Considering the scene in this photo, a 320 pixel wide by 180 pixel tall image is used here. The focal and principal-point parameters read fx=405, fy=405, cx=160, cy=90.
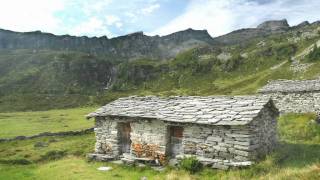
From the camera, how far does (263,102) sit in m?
20.5

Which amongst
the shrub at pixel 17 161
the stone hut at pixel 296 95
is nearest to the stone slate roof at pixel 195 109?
the shrub at pixel 17 161

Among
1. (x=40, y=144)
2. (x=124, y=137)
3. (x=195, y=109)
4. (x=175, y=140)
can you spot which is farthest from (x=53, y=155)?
(x=195, y=109)

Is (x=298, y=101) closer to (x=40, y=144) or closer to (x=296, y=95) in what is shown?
(x=296, y=95)

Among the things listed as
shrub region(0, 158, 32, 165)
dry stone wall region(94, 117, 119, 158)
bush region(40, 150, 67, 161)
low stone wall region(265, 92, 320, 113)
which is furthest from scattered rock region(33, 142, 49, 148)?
low stone wall region(265, 92, 320, 113)

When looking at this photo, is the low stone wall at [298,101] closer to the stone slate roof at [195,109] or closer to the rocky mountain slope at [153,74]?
the stone slate roof at [195,109]

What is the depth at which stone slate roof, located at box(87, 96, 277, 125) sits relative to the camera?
19.5m

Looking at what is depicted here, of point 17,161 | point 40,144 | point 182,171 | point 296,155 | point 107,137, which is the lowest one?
point 17,161

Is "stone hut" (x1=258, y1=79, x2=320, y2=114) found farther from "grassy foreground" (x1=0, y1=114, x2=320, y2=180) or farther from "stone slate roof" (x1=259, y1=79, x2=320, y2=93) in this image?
"grassy foreground" (x1=0, y1=114, x2=320, y2=180)

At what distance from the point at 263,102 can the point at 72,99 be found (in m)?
97.3

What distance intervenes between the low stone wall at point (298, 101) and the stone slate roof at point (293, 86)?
0.40 metres

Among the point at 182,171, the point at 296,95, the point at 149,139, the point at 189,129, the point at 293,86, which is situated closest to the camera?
the point at 182,171

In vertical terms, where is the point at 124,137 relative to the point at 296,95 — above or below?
below

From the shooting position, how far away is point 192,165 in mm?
19156

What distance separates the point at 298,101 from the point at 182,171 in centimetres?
2050
